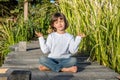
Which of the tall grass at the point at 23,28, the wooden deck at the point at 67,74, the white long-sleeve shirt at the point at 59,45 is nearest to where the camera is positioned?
the wooden deck at the point at 67,74

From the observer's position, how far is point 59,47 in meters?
4.59

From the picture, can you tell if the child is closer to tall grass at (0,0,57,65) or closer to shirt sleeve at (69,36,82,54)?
shirt sleeve at (69,36,82,54)

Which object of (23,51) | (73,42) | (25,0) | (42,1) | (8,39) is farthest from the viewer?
(42,1)

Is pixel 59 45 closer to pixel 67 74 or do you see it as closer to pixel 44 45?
pixel 44 45

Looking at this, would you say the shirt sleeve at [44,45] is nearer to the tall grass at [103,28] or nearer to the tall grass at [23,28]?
the tall grass at [103,28]

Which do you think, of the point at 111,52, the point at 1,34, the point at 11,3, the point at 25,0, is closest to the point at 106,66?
the point at 111,52

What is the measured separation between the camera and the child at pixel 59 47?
4512 millimetres

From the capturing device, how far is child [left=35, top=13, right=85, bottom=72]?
4.51m

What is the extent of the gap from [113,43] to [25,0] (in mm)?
7695

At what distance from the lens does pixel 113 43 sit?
482 centimetres

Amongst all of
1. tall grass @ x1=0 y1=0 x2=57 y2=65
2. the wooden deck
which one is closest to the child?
the wooden deck

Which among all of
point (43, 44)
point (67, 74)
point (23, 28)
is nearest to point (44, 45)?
point (43, 44)

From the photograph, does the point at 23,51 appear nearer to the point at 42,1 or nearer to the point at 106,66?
the point at 106,66

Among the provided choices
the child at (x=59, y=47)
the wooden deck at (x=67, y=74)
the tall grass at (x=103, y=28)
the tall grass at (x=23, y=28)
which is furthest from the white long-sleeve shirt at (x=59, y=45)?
the tall grass at (x=23, y=28)
